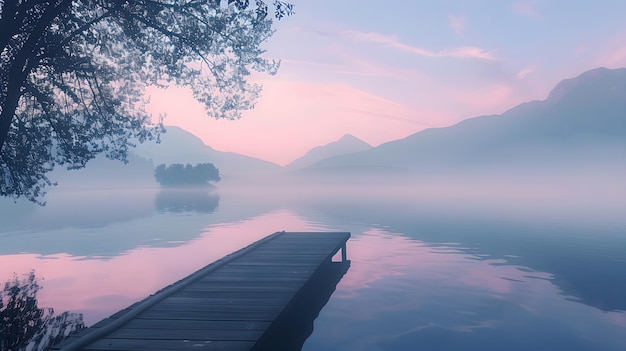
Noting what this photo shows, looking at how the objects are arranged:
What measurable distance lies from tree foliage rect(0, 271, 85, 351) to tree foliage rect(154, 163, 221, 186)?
159 m

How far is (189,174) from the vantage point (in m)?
178

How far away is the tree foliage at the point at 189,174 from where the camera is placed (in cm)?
17700

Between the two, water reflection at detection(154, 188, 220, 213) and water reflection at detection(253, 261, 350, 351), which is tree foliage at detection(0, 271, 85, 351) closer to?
water reflection at detection(253, 261, 350, 351)

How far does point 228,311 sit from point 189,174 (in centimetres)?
17302

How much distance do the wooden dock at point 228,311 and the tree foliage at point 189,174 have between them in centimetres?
16168

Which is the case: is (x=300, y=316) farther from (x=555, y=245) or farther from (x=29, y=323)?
(x=555, y=245)

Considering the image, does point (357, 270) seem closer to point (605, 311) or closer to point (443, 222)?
point (605, 311)

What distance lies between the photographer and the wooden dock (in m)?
8.43

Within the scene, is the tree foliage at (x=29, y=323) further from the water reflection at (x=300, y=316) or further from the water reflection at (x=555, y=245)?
the water reflection at (x=555, y=245)

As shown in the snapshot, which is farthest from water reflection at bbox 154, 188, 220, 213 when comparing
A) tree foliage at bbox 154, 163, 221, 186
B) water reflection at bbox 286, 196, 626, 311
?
tree foliage at bbox 154, 163, 221, 186

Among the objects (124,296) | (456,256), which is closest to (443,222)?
(456,256)

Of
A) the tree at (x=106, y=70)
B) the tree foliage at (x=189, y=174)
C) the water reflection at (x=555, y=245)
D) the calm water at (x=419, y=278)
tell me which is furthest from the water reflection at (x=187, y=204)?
the tree foliage at (x=189, y=174)

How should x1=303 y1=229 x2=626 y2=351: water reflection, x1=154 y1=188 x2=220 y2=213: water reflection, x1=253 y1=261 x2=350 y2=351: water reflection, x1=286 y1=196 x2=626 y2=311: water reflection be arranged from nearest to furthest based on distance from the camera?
x1=253 y1=261 x2=350 y2=351: water reflection < x1=303 y1=229 x2=626 y2=351: water reflection < x1=286 y1=196 x2=626 y2=311: water reflection < x1=154 y1=188 x2=220 y2=213: water reflection

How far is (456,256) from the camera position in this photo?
27.7 m
